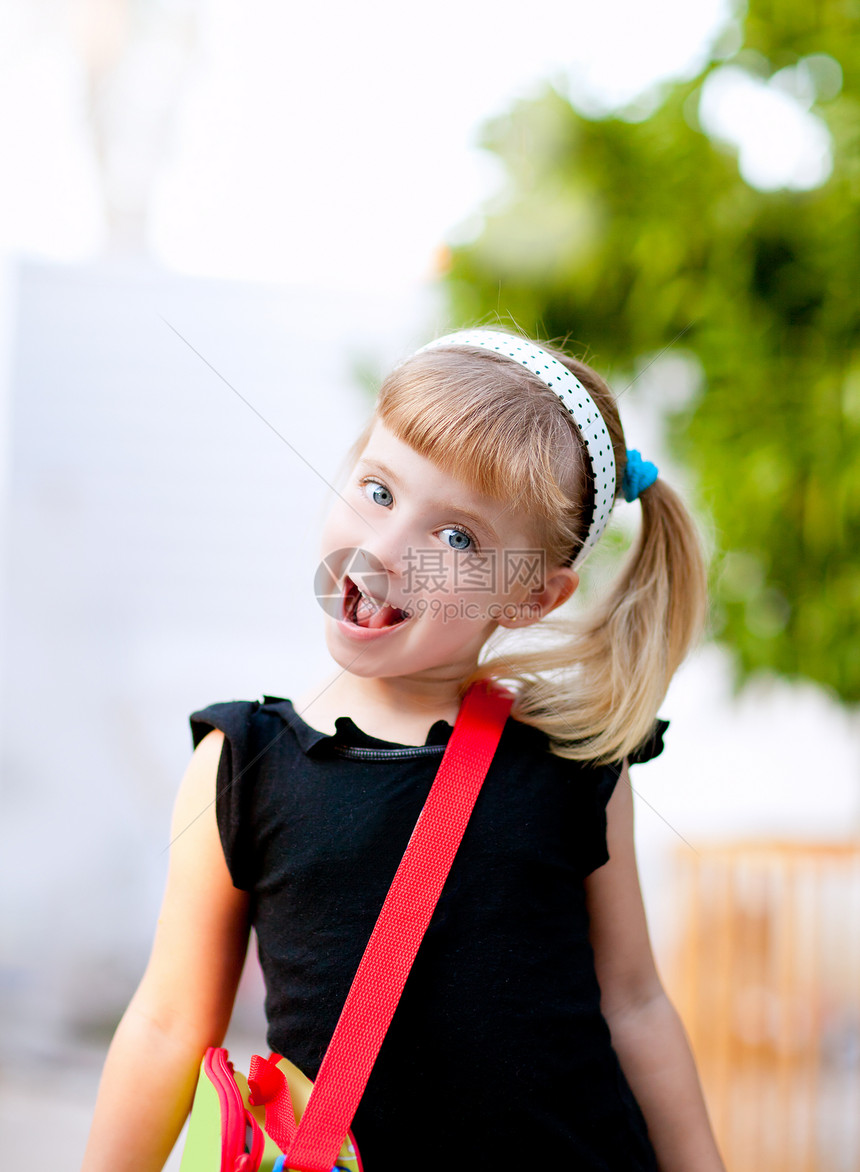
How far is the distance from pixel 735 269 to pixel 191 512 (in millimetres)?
794

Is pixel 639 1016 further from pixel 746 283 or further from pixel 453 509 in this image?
pixel 746 283

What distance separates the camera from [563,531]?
0.52m

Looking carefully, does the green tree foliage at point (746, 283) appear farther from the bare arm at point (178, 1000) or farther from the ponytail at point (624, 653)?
the bare arm at point (178, 1000)

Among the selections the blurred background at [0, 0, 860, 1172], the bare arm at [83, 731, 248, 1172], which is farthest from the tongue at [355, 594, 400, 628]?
the blurred background at [0, 0, 860, 1172]

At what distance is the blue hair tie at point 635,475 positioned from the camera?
57cm

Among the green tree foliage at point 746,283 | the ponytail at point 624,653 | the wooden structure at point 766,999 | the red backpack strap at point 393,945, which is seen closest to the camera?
the red backpack strap at point 393,945

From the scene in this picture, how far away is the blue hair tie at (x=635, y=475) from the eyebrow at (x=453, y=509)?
0.38 feet

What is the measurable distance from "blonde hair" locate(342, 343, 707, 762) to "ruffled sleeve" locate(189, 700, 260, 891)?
0.13 metres

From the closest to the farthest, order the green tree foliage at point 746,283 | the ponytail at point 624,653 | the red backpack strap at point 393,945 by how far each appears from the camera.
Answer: the red backpack strap at point 393,945 < the ponytail at point 624,653 < the green tree foliage at point 746,283

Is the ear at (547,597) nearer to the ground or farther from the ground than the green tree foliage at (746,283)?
nearer to the ground

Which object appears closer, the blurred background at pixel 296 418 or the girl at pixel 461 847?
the girl at pixel 461 847

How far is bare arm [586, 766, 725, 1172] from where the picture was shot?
1.83ft

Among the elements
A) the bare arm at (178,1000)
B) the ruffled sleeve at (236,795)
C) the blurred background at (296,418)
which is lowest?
the bare arm at (178,1000)

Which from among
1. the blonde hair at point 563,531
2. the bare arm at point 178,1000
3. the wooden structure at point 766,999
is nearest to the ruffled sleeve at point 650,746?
the blonde hair at point 563,531
